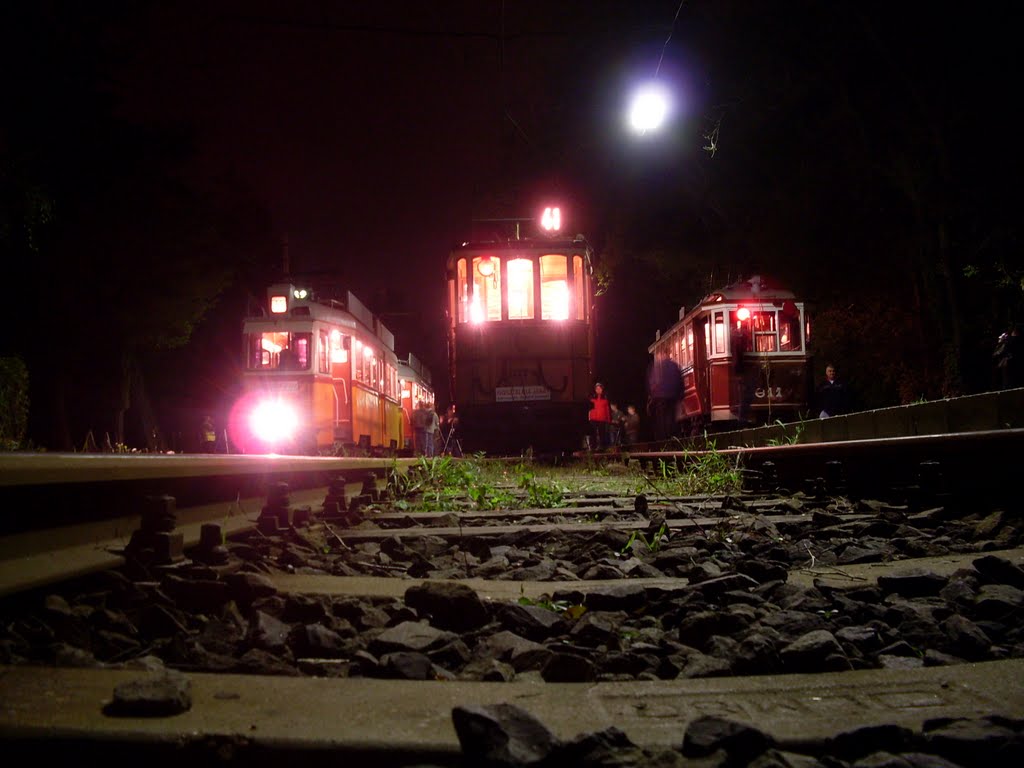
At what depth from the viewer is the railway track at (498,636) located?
128cm

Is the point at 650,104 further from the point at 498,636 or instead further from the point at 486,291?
the point at 498,636

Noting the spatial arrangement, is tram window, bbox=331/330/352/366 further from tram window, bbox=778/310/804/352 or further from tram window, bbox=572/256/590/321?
tram window, bbox=778/310/804/352

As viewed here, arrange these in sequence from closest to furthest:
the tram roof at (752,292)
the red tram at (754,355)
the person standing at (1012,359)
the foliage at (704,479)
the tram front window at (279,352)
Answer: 1. the foliage at (704,479)
2. the person standing at (1012,359)
3. the tram front window at (279,352)
4. the red tram at (754,355)
5. the tram roof at (752,292)

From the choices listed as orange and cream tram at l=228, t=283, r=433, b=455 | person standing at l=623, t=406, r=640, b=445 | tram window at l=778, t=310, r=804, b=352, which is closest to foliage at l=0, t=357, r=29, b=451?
orange and cream tram at l=228, t=283, r=433, b=455

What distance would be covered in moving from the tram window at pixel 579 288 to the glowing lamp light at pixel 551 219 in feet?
4.42

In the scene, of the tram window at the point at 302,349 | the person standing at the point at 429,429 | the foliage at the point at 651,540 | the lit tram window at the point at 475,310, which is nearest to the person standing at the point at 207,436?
the tram window at the point at 302,349

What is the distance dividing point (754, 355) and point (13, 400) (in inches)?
553

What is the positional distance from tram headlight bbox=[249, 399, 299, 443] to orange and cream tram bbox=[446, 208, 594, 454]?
3.68m

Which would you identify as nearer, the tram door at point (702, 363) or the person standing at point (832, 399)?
the person standing at point (832, 399)

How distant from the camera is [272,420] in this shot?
48.3 ft

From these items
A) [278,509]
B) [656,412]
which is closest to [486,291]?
[278,509]

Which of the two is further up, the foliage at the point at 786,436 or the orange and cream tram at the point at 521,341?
the orange and cream tram at the point at 521,341

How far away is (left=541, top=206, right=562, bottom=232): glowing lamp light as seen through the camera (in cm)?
1405

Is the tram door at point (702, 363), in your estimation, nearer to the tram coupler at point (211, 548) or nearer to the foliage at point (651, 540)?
the foliage at point (651, 540)
